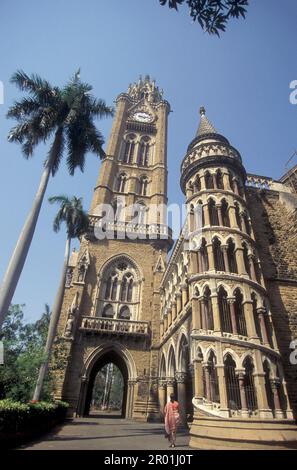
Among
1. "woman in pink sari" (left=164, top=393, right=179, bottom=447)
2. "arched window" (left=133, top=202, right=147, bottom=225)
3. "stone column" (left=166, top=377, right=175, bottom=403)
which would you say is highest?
"arched window" (left=133, top=202, right=147, bottom=225)

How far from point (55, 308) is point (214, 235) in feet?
34.4

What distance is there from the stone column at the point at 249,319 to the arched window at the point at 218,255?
210cm

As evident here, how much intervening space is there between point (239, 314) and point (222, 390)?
3384 mm

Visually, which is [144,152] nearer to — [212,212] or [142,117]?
[142,117]

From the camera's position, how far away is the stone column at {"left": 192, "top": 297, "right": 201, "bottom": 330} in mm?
12122

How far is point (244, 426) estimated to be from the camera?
29.7 feet

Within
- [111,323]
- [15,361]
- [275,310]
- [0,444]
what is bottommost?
[0,444]

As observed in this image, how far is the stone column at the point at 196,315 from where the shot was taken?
39.8 feet

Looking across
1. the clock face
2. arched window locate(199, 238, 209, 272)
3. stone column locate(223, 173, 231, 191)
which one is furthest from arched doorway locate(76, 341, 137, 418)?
the clock face

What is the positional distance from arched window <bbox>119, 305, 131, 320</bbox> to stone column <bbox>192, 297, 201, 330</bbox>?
13.5 m

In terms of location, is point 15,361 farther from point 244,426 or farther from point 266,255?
point 266,255

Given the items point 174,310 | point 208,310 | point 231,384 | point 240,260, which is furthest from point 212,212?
point 231,384

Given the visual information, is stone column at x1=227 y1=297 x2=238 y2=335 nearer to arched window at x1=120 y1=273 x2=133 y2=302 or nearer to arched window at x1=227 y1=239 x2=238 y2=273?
arched window at x1=227 y1=239 x2=238 y2=273

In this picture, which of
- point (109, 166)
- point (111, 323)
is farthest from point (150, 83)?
point (111, 323)
